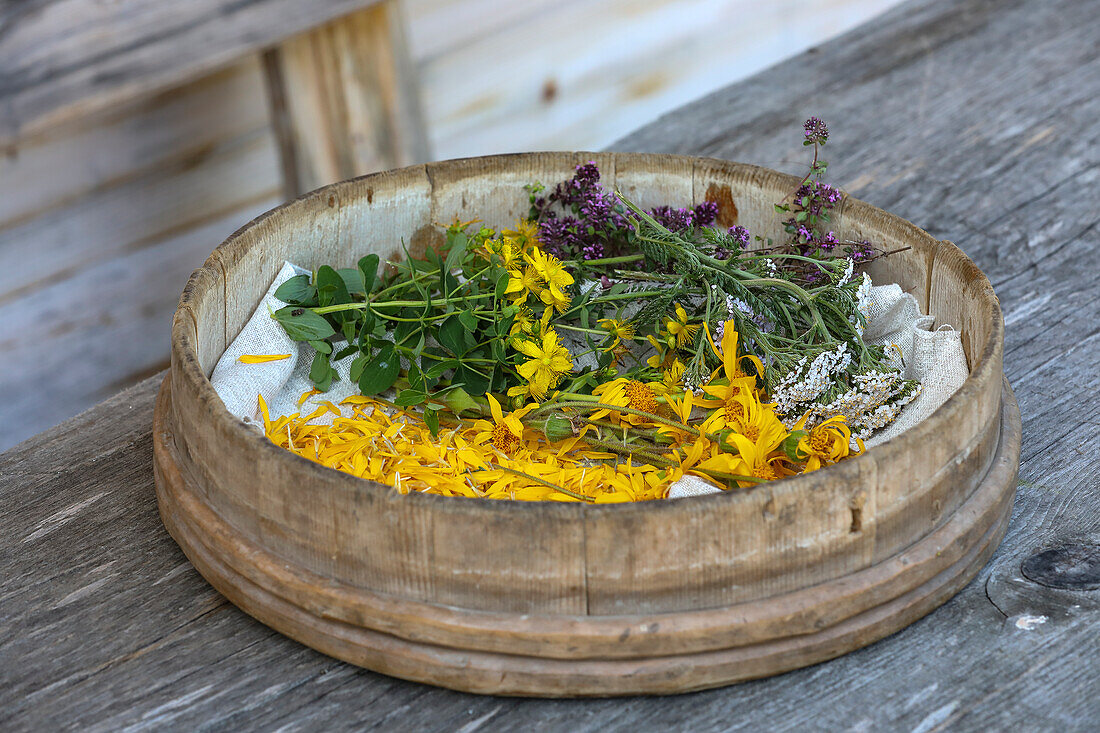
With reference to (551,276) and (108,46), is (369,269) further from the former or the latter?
(108,46)

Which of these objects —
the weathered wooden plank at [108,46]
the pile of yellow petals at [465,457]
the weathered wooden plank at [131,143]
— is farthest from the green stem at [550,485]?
the weathered wooden plank at [131,143]

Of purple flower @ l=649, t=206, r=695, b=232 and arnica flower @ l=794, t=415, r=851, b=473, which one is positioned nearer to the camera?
arnica flower @ l=794, t=415, r=851, b=473

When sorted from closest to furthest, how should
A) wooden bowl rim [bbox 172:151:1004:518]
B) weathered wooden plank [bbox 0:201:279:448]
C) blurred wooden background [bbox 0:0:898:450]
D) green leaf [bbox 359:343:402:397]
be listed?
wooden bowl rim [bbox 172:151:1004:518], green leaf [bbox 359:343:402:397], blurred wooden background [bbox 0:0:898:450], weathered wooden plank [bbox 0:201:279:448]

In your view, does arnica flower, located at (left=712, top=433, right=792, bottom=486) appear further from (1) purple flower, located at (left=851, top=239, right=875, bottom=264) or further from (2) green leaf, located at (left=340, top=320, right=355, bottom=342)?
(2) green leaf, located at (left=340, top=320, right=355, bottom=342)

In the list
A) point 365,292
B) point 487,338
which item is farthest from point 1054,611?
point 365,292

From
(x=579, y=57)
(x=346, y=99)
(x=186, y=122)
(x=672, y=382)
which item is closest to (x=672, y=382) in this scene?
(x=672, y=382)

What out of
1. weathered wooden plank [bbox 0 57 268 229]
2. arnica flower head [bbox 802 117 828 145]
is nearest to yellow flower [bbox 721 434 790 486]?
arnica flower head [bbox 802 117 828 145]

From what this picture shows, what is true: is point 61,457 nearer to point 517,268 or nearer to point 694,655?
point 517,268

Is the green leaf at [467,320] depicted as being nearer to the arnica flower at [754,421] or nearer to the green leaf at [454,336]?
the green leaf at [454,336]
